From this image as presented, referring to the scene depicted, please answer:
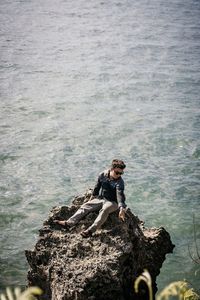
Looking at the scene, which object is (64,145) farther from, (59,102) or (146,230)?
(146,230)

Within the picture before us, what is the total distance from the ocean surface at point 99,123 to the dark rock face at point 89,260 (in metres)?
1.77

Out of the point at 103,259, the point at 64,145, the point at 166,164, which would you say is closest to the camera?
the point at 103,259

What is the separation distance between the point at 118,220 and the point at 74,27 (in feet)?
149

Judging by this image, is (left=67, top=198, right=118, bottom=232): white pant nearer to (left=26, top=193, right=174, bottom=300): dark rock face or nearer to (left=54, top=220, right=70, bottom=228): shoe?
(left=54, top=220, right=70, bottom=228): shoe

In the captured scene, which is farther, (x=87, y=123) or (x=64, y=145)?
(x=87, y=123)

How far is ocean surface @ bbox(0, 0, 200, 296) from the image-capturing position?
656 inches

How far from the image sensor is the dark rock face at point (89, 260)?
8688 millimetres

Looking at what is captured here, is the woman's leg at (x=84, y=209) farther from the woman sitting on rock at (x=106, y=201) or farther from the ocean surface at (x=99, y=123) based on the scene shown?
the ocean surface at (x=99, y=123)

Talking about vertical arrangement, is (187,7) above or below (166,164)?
above

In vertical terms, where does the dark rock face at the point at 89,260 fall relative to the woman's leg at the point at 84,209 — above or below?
below

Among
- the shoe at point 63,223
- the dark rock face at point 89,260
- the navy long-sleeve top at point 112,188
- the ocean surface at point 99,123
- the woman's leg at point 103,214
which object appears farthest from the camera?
the ocean surface at point 99,123

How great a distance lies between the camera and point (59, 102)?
97.3 ft

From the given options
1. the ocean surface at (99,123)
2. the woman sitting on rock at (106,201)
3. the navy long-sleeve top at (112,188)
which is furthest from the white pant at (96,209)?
the ocean surface at (99,123)

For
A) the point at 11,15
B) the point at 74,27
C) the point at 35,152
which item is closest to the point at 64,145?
the point at 35,152
